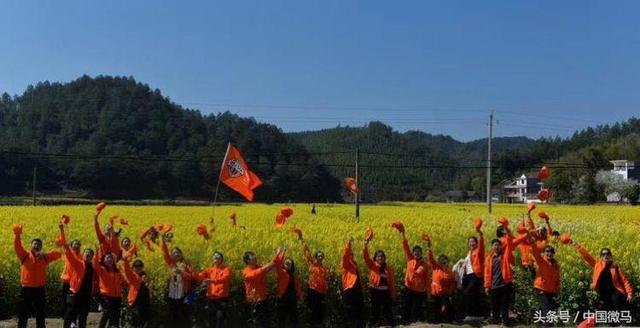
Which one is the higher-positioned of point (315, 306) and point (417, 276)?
point (417, 276)

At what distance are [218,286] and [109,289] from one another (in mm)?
1621

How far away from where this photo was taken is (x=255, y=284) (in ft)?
34.7

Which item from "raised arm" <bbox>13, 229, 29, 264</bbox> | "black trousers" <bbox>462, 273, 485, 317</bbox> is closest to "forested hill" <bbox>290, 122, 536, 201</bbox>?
"black trousers" <bbox>462, 273, 485, 317</bbox>

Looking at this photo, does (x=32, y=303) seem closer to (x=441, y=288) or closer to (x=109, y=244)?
(x=109, y=244)

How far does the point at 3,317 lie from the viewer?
1220 cm

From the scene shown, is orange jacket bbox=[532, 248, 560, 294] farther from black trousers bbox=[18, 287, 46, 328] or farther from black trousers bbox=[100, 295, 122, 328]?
black trousers bbox=[18, 287, 46, 328]

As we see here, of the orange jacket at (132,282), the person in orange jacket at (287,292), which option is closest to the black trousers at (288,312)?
the person in orange jacket at (287,292)

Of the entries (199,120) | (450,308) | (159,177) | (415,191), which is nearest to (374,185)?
(415,191)

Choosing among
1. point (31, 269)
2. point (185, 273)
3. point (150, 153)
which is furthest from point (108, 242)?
point (150, 153)

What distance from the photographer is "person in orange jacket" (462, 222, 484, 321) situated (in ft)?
38.6

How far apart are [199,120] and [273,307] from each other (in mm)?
84957

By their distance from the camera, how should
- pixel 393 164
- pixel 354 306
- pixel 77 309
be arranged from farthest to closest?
pixel 393 164, pixel 354 306, pixel 77 309

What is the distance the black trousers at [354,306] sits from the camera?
11273 millimetres

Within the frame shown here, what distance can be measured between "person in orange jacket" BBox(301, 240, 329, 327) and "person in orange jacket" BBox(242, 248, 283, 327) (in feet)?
2.50
